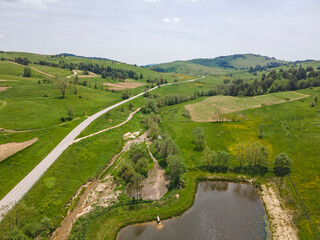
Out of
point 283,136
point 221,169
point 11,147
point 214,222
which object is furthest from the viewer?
point 283,136

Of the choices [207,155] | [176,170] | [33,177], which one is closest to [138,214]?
[176,170]

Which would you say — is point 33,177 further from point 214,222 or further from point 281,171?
point 281,171

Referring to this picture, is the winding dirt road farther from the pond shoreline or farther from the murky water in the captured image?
the murky water

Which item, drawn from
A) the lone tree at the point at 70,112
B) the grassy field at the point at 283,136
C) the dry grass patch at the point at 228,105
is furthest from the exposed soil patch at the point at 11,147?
the dry grass patch at the point at 228,105

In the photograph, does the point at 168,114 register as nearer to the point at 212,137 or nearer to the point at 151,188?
the point at 212,137

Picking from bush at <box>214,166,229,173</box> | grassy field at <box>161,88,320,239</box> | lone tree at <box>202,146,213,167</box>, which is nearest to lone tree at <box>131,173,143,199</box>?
grassy field at <box>161,88,320,239</box>

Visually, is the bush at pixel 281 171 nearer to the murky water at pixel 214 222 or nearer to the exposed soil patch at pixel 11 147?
the murky water at pixel 214 222

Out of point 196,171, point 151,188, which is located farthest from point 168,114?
point 151,188
